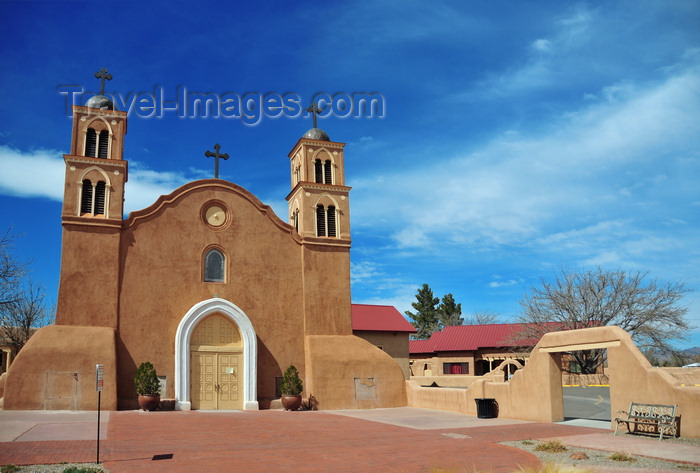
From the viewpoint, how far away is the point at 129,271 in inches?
981

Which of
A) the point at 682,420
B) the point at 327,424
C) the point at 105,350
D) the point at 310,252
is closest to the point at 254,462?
the point at 327,424

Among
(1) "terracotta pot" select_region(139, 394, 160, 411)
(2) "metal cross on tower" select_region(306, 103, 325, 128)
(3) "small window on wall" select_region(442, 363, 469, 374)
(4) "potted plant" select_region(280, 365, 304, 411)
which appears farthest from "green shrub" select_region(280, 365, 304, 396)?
(3) "small window on wall" select_region(442, 363, 469, 374)

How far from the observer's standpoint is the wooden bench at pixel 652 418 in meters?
14.7

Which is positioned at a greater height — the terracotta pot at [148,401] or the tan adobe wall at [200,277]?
the tan adobe wall at [200,277]

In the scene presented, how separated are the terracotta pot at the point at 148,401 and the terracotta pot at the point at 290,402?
16.5 feet

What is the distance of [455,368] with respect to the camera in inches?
1944

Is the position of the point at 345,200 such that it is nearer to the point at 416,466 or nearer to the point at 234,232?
the point at 234,232

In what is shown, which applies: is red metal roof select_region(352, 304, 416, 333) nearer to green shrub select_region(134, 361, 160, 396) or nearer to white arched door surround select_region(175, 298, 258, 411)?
white arched door surround select_region(175, 298, 258, 411)

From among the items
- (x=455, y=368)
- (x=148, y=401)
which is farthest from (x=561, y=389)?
(x=455, y=368)

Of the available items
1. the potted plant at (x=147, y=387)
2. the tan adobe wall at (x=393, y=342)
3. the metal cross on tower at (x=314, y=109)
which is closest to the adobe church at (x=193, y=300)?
the potted plant at (x=147, y=387)

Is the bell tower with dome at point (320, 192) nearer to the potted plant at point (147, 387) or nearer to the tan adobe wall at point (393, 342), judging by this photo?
the potted plant at point (147, 387)

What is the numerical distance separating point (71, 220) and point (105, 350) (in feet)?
17.8

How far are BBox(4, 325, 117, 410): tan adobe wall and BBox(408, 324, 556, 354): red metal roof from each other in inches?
1195

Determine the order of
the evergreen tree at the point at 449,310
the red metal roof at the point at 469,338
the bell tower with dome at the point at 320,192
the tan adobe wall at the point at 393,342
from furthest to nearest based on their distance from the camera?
the evergreen tree at the point at 449,310, the red metal roof at the point at 469,338, the tan adobe wall at the point at 393,342, the bell tower with dome at the point at 320,192
